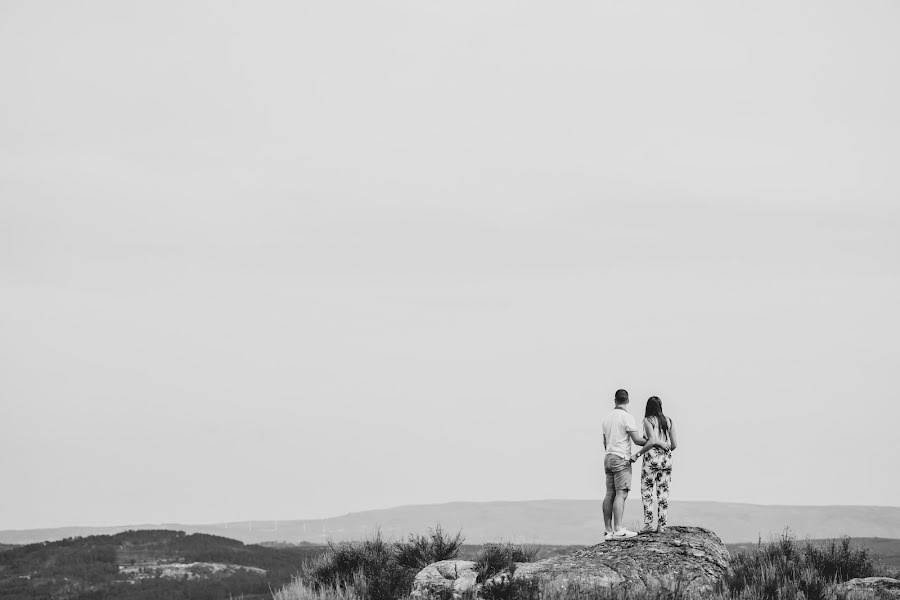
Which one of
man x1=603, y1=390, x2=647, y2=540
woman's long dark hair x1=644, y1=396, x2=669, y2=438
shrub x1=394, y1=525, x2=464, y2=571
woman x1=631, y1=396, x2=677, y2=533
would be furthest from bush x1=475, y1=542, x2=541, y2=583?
woman's long dark hair x1=644, y1=396, x2=669, y2=438

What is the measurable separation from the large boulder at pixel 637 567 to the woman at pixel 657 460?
419mm

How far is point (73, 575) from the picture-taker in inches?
1533

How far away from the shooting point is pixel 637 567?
11.7m

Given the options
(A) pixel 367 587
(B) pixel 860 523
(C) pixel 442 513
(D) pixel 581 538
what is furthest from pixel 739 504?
(A) pixel 367 587

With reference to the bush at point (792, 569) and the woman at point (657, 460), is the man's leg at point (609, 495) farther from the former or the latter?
the bush at point (792, 569)

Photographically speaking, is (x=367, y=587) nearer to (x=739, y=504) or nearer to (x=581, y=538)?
(x=581, y=538)

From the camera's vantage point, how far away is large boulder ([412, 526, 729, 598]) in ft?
37.1

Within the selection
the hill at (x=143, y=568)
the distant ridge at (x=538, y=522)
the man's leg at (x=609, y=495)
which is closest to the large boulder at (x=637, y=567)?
the man's leg at (x=609, y=495)

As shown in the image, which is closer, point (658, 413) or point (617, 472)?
point (658, 413)

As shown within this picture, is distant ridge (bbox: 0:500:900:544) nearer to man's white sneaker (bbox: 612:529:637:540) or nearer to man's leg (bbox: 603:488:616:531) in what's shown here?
man's leg (bbox: 603:488:616:531)

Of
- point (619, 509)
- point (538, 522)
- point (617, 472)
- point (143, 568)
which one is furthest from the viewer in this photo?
point (538, 522)

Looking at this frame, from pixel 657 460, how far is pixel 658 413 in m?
0.81

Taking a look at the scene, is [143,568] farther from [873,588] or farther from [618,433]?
[873,588]

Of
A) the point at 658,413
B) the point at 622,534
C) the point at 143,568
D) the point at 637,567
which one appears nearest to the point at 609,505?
the point at 622,534
